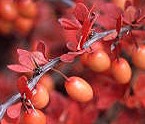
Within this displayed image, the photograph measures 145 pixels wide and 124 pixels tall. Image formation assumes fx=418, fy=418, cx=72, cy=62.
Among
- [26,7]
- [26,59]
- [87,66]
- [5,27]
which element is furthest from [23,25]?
[26,59]

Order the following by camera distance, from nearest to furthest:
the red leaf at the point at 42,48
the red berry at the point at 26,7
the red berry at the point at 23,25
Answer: the red leaf at the point at 42,48
the red berry at the point at 26,7
the red berry at the point at 23,25

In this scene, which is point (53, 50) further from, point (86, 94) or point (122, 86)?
point (86, 94)

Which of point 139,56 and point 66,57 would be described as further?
point 139,56

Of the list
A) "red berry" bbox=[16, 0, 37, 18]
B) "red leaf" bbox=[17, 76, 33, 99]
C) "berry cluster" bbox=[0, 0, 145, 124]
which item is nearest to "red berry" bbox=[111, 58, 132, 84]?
"berry cluster" bbox=[0, 0, 145, 124]

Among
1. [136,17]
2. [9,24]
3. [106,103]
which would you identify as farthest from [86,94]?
[9,24]

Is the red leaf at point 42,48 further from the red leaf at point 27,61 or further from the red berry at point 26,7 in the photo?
the red berry at point 26,7

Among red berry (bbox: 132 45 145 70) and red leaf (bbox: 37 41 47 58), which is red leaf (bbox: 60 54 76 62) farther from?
red berry (bbox: 132 45 145 70)

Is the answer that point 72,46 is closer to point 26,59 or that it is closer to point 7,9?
point 26,59

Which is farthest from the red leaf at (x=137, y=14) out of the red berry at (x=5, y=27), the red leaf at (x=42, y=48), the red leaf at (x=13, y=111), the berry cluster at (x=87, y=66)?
the red berry at (x=5, y=27)
